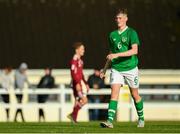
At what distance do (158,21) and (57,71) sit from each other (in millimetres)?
5824

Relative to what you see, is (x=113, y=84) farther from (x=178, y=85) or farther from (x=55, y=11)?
(x=55, y=11)

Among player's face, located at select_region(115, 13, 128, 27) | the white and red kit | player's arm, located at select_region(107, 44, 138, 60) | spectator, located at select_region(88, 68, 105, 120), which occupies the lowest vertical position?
spectator, located at select_region(88, 68, 105, 120)

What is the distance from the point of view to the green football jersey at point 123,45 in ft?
59.7

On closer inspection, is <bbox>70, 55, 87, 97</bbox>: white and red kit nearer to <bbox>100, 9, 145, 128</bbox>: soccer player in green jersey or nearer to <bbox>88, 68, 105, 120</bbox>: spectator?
<bbox>100, 9, 145, 128</bbox>: soccer player in green jersey

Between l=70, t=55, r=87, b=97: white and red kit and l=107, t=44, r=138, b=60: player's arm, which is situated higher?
l=107, t=44, r=138, b=60: player's arm

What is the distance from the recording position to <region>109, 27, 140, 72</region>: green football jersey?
1819 centimetres

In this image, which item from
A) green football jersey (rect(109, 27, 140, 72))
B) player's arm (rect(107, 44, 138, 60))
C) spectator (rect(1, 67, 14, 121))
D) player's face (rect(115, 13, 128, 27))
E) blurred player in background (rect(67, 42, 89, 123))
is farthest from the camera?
spectator (rect(1, 67, 14, 121))

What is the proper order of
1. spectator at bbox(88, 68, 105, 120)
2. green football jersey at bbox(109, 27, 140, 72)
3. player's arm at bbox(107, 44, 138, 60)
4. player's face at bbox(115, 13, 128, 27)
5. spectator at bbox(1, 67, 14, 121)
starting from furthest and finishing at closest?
spectator at bbox(1, 67, 14, 121) → spectator at bbox(88, 68, 105, 120) → green football jersey at bbox(109, 27, 140, 72) → player's face at bbox(115, 13, 128, 27) → player's arm at bbox(107, 44, 138, 60)

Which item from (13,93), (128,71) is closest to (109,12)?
(13,93)

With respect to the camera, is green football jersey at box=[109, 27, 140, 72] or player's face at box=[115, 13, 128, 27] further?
green football jersey at box=[109, 27, 140, 72]

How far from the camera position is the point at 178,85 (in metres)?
38.5

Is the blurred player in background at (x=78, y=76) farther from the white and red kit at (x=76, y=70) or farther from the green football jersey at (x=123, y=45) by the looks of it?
the green football jersey at (x=123, y=45)

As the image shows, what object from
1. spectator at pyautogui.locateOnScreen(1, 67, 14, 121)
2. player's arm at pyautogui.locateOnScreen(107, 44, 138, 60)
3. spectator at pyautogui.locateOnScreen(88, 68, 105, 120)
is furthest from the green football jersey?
spectator at pyautogui.locateOnScreen(1, 67, 14, 121)

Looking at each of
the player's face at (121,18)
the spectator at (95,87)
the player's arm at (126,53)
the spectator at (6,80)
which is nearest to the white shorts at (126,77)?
the player's arm at (126,53)
